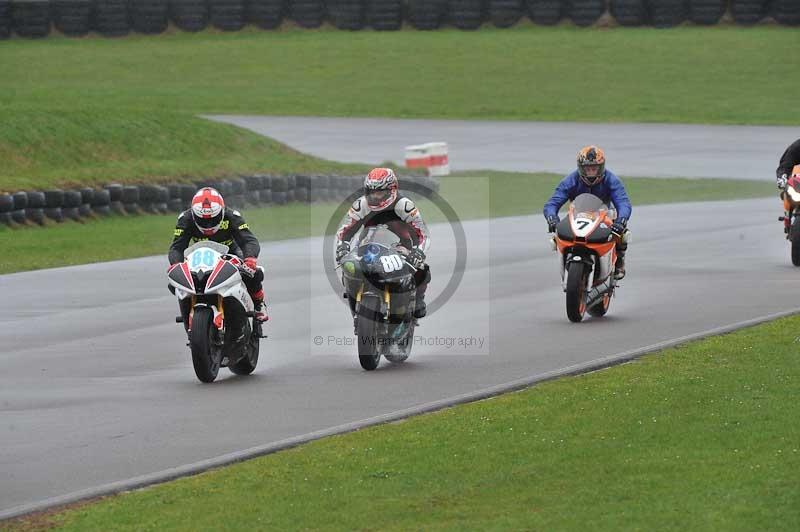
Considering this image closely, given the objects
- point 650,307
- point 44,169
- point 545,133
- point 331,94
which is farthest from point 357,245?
point 331,94

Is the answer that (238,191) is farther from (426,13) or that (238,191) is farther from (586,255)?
(426,13)

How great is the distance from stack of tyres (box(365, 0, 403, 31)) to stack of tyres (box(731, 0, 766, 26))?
11111 millimetres

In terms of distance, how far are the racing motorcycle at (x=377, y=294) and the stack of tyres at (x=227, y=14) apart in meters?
42.1

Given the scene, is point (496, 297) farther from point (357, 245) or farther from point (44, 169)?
point (44, 169)

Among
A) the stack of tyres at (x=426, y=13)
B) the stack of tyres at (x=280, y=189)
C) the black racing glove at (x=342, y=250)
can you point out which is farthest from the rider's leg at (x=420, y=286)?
the stack of tyres at (x=426, y=13)

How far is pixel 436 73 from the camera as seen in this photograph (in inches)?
1909

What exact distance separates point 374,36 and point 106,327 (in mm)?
38648

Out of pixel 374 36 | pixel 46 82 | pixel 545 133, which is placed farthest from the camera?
pixel 374 36

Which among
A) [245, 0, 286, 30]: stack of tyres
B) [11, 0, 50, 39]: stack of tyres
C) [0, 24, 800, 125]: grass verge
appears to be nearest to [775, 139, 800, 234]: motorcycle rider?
[0, 24, 800, 125]: grass verge

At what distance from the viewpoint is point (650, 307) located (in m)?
15.9

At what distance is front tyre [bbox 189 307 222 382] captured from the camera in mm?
11625

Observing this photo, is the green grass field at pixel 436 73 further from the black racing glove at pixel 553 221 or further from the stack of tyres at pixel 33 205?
the black racing glove at pixel 553 221

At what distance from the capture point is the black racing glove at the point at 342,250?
12.4 m

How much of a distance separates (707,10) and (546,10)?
17.5 ft
